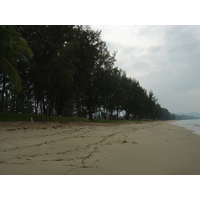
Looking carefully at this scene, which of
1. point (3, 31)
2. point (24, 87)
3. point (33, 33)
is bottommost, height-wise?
point (24, 87)

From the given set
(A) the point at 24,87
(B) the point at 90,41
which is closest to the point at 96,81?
(B) the point at 90,41

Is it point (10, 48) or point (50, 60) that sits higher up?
point (50, 60)

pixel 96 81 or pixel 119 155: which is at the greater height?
pixel 96 81

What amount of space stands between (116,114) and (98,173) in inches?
1757

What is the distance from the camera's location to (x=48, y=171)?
9.87 feet

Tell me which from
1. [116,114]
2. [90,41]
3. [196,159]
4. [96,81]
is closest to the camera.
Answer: [196,159]

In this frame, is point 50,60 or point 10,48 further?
point 50,60

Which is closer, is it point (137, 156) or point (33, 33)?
point (137, 156)

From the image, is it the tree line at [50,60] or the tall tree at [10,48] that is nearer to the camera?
the tall tree at [10,48]

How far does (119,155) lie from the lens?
4.18 meters

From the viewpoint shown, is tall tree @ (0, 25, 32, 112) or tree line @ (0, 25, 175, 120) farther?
tree line @ (0, 25, 175, 120)

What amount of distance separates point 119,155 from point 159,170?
47.0 inches

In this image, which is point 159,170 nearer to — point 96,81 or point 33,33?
point 33,33

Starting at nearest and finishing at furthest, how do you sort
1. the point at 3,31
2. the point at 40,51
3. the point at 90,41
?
1. the point at 3,31
2. the point at 40,51
3. the point at 90,41
